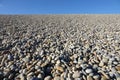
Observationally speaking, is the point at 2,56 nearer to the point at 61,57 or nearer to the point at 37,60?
the point at 37,60

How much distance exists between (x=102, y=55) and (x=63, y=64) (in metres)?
1.16

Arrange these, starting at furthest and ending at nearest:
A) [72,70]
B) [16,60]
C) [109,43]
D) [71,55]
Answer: [109,43], [71,55], [16,60], [72,70]

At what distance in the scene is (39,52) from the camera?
4.75 m

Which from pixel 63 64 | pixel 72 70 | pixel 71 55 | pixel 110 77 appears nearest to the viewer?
pixel 110 77

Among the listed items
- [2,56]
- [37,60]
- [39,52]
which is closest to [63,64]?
[37,60]

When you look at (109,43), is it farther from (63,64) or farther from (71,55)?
(63,64)

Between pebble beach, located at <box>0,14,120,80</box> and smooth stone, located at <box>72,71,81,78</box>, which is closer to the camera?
smooth stone, located at <box>72,71,81,78</box>

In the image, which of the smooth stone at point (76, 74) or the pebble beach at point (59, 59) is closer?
the smooth stone at point (76, 74)

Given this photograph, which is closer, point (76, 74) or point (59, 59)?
point (76, 74)

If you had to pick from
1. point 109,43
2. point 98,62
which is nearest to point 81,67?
point 98,62

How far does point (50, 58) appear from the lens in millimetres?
4262

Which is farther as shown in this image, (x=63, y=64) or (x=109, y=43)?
(x=109, y=43)

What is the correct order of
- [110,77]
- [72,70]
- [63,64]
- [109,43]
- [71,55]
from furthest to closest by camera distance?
[109,43] < [71,55] < [63,64] < [72,70] < [110,77]

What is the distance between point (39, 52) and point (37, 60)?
24.4 inches
